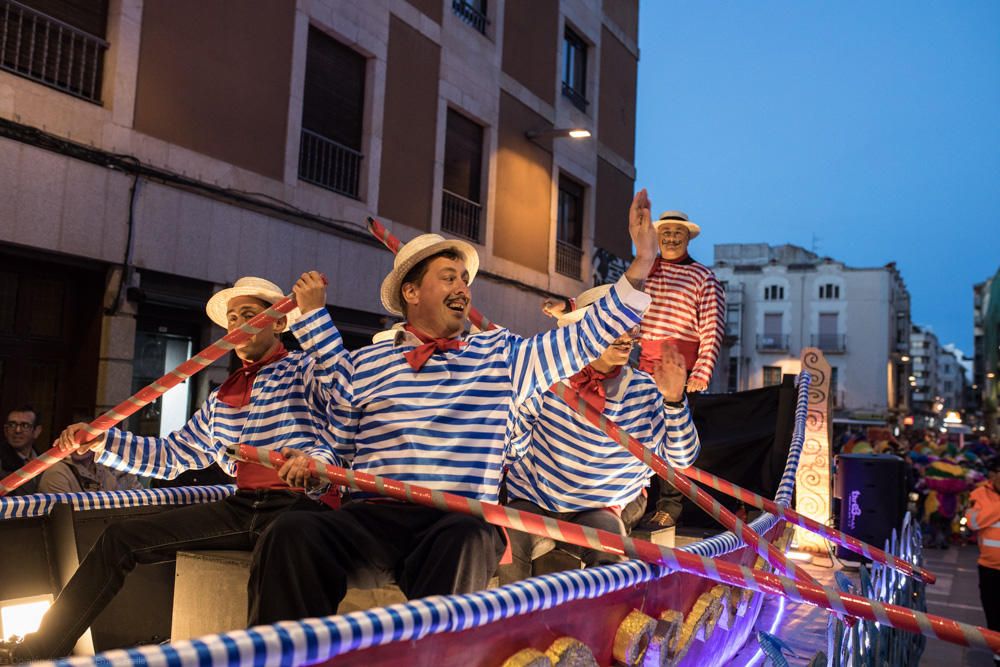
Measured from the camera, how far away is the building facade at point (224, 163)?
27.2 ft

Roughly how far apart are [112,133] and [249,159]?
1.91 m

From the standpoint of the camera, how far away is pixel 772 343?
55.5 meters

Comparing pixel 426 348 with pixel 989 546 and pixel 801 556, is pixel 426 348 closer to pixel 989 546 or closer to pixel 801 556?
pixel 989 546

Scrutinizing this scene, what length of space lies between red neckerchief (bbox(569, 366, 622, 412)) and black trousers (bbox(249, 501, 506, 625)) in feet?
3.70

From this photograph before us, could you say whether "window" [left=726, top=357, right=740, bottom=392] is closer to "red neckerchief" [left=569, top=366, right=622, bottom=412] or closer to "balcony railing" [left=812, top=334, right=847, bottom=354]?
"balcony railing" [left=812, top=334, right=847, bottom=354]

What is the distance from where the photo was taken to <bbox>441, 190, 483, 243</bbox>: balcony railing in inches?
555

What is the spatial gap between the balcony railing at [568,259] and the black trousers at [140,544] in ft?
46.5

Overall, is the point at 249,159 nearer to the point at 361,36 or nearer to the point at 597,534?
the point at 361,36

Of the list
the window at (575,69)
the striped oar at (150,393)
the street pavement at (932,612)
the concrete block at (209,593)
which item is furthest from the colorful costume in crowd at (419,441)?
the window at (575,69)

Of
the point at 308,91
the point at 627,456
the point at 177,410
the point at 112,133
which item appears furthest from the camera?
the point at 308,91

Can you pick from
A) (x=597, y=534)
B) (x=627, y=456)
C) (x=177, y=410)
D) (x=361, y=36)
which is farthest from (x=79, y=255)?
(x=597, y=534)

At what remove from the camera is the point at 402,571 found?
2.86m

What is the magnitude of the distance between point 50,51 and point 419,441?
7.41 m

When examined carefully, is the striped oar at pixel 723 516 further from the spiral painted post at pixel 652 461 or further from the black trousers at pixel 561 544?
the black trousers at pixel 561 544
